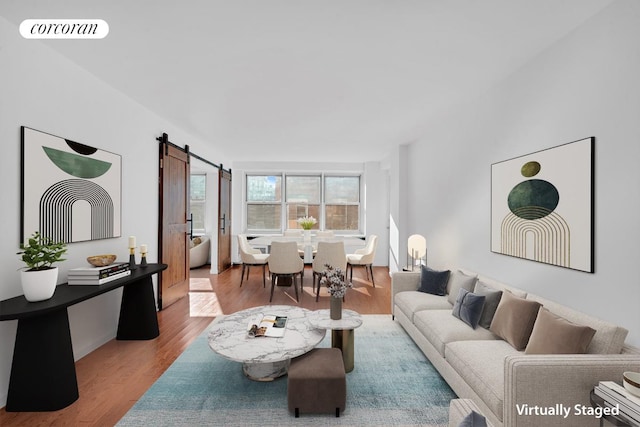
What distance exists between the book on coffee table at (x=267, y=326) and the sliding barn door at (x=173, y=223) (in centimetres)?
218

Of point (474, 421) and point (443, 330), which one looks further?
point (443, 330)

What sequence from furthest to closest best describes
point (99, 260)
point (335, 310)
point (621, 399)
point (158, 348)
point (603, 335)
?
point (158, 348)
point (99, 260)
point (335, 310)
point (603, 335)
point (621, 399)

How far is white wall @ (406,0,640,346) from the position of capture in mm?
1807

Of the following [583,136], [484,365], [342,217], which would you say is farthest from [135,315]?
[342,217]

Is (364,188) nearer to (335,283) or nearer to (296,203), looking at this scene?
(296,203)

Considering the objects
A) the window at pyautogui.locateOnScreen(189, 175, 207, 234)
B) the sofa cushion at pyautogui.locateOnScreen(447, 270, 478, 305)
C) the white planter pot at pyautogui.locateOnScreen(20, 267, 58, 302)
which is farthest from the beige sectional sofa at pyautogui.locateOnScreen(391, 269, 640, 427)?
the window at pyautogui.locateOnScreen(189, 175, 207, 234)

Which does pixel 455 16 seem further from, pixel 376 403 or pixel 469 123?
pixel 376 403

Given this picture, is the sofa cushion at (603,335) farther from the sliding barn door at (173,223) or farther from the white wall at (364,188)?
the white wall at (364,188)

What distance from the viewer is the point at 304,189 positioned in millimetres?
8266

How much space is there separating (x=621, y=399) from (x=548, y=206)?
1.41 metres

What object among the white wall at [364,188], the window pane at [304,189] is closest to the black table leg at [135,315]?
the white wall at [364,188]

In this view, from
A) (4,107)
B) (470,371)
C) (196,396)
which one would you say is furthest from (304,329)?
(4,107)

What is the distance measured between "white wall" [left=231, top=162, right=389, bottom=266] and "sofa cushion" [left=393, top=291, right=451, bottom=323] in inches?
161

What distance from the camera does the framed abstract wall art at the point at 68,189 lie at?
7.75 ft
